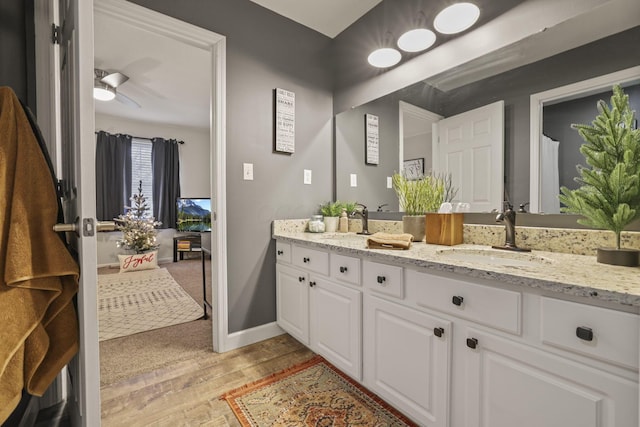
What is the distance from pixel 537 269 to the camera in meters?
0.95

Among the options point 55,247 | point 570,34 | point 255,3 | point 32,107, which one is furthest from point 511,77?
point 32,107

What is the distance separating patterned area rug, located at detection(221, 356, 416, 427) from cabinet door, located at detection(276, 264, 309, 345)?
0.27m

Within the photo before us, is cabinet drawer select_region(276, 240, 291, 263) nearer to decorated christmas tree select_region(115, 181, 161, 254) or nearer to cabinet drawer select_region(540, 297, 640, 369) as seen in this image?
cabinet drawer select_region(540, 297, 640, 369)

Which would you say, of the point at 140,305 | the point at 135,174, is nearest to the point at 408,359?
the point at 140,305

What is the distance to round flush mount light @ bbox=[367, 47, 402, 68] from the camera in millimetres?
2087

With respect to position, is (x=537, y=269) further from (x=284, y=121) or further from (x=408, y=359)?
(x=284, y=121)

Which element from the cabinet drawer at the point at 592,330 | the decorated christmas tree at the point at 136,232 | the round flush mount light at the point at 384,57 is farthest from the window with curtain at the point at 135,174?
the cabinet drawer at the point at 592,330

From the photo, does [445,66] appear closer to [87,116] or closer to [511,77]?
[511,77]

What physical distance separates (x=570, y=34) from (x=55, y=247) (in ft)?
7.10

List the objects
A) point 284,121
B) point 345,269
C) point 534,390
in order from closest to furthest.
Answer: point 534,390 → point 345,269 → point 284,121

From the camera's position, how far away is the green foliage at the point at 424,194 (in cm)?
178

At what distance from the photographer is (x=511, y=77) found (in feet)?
4.97

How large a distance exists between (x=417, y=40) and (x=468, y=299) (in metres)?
1.72

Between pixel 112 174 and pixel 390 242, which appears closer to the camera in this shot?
pixel 390 242
